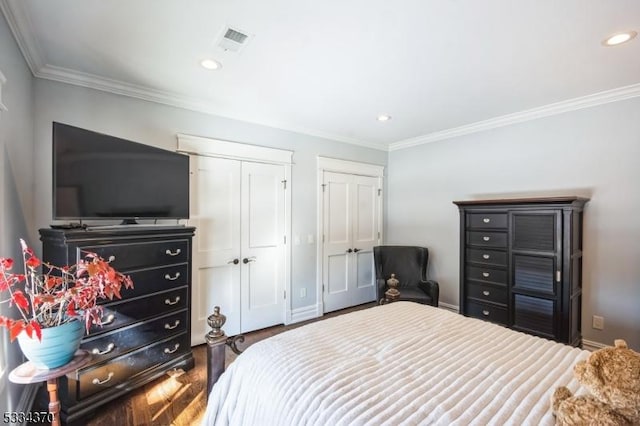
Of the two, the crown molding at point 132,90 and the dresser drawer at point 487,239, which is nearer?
the crown molding at point 132,90

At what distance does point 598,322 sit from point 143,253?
4185 millimetres

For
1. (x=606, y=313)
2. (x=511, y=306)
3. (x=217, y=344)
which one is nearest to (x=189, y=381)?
(x=217, y=344)

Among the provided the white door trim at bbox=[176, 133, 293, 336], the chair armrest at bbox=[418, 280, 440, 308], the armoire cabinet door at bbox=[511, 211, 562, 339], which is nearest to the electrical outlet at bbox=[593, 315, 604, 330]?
the armoire cabinet door at bbox=[511, 211, 562, 339]

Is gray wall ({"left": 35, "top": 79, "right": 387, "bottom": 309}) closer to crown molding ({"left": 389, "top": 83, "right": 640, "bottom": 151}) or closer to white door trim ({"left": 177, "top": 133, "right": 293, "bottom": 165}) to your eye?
white door trim ({"left": 177, "top": 133, "right": 293, "bottom": 165})

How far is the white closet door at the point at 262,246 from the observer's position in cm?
327

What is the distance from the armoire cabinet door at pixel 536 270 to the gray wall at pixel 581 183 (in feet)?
1.83

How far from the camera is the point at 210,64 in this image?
220cm

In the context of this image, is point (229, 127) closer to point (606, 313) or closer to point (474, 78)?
point (474, 78)

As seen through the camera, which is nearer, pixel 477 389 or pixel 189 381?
pixel 477 389

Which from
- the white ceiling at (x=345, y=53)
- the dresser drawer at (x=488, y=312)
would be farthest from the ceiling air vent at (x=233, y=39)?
the dresser drawer at (x=488, y=312)

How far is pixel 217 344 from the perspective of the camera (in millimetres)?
1537

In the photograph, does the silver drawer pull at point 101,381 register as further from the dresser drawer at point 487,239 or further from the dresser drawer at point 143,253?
the dresser drawer at point 487,239

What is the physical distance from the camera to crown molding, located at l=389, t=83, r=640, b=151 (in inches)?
104

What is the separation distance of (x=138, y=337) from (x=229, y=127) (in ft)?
7.15
